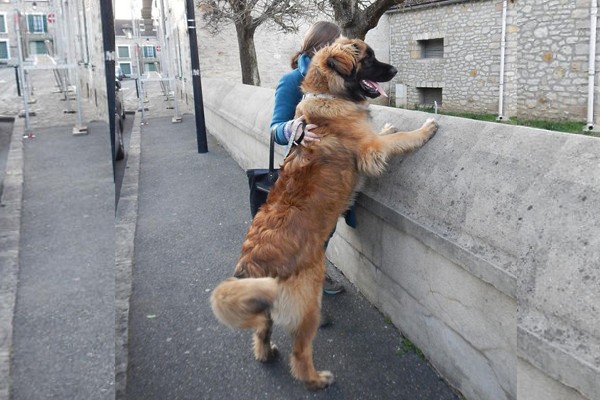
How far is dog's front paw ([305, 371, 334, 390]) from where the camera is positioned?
3271 mm

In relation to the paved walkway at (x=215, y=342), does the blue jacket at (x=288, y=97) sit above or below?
above

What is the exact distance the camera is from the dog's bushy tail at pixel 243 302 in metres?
2.78

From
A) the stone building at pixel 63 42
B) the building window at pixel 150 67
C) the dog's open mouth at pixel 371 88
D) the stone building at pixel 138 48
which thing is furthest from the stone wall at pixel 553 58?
the building window at pixel 150 67

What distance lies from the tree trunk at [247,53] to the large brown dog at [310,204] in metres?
Result: 15.9

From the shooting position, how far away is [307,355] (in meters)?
3.23

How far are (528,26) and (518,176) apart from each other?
688 inches

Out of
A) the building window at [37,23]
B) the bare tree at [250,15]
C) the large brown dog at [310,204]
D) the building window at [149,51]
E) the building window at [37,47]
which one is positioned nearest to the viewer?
→ the large brown dog at [310,204]

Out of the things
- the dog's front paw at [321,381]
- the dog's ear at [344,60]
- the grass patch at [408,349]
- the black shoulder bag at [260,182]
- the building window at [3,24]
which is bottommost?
the dog's front paw at [321,381]

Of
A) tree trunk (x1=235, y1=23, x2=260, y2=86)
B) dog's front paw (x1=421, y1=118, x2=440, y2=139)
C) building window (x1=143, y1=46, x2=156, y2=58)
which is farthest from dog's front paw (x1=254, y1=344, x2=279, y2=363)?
building window (x1=143, y1=46, x2=156, y2=58)

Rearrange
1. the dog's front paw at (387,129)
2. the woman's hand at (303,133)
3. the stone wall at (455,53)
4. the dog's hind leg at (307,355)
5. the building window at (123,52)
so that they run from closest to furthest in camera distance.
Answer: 1. the dog's hind leg at (307,355)
2. the woman's hand at (303,133)
3. the dog's front paw at (387,129)
4. the stone wall at (455,53)
5. the building window at (123,52)

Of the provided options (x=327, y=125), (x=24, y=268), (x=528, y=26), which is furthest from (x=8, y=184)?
(x=528, y=26)

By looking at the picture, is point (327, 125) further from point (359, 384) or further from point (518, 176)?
point (359, 384)

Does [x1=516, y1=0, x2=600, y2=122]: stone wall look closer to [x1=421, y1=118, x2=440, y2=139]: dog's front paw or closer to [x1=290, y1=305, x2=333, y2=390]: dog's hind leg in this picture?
[x1=421, y1=118, x2=440, y2=139]: dog's front paw

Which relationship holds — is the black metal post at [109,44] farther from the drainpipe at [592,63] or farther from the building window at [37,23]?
the building window at [37,23]
